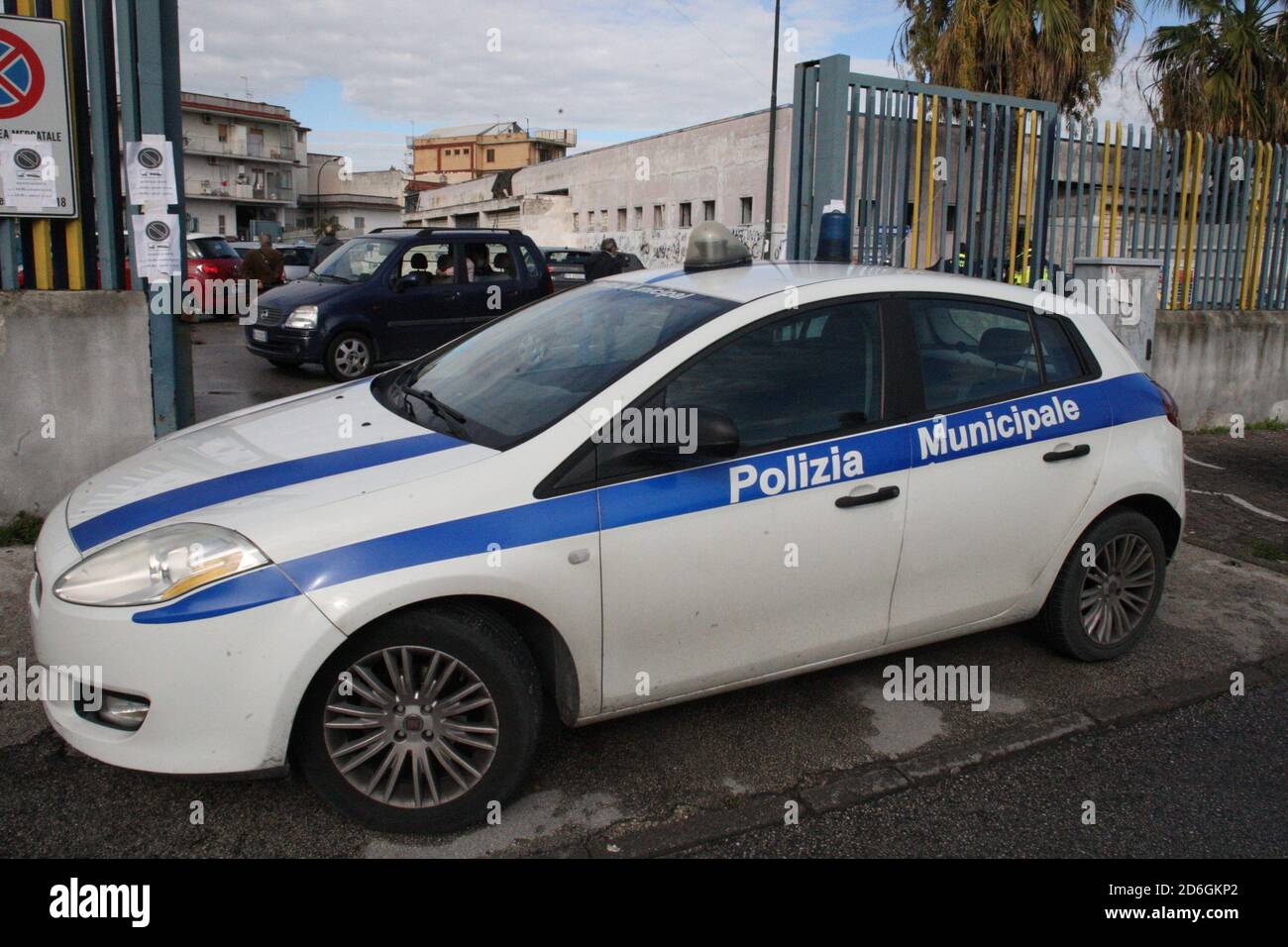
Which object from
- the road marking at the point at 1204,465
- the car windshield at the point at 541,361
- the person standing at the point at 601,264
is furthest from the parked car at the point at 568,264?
the car windshield at the point at 541,361

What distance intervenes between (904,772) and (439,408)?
199 centimetres

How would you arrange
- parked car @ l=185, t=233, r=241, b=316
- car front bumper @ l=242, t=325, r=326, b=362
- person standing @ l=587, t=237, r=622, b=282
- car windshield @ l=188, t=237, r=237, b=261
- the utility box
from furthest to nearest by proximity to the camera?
1. person standing @ l=587, t=237, r=622, b=282
2. car windshield @ l=188, t=237, r=237, b=261
3. parked car @ l=185, t=233, r=241, b=316
4. car front bumper @ l=242, t=325, r=326, b=362
5. the utility box

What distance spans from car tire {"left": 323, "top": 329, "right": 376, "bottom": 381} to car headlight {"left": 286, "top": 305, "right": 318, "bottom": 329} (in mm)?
282

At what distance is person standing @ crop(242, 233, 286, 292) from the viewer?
58.3 feet

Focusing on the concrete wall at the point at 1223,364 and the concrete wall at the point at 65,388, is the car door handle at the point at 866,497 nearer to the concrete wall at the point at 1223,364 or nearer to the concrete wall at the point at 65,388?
the concrete wall at the point at 65,388

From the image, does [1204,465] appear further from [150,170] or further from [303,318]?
[303,318]

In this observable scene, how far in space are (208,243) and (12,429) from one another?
45.4ft

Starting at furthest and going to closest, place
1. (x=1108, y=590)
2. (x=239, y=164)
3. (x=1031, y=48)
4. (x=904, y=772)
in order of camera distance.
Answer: (x=239, y=164) → (x=1031, y=48) → (x=1108, y=590) → (x=904, y=772)

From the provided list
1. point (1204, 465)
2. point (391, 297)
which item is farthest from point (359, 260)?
point (1204, 465)

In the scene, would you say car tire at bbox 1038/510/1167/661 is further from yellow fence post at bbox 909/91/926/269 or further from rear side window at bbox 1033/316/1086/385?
yellow fence post at bbox 909/91/926/269

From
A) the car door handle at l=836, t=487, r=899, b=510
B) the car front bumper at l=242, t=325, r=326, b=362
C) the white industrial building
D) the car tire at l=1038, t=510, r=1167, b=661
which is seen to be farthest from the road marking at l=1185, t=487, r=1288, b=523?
the white industrial building

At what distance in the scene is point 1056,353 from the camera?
165 inches

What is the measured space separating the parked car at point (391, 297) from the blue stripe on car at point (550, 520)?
337 inches

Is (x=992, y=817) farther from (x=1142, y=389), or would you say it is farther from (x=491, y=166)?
(x=491, y=166)
